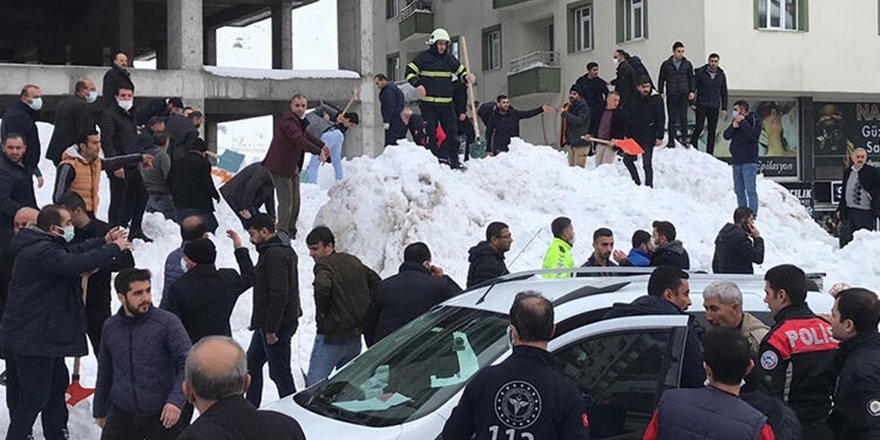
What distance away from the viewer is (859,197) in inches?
645

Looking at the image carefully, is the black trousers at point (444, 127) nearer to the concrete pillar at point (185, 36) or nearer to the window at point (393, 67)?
the concrete pillar at point (185, 36)

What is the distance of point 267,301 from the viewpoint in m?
8.37

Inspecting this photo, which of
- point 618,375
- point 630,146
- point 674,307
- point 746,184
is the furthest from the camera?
point 630,146

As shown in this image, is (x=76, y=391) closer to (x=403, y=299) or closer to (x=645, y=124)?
(x=403, y=299)

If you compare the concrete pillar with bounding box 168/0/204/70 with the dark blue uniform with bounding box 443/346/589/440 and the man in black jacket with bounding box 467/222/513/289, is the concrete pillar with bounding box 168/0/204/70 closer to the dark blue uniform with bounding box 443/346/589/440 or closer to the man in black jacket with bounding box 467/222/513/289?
the man in black jacket with bounding box 467/222/513/289

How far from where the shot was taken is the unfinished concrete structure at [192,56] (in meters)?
24.6

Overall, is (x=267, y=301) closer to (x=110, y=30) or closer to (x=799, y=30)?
(x=799, y=30)

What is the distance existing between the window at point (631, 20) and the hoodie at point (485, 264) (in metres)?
23.5

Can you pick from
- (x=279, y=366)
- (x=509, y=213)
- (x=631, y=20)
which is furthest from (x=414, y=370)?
(x=631, y=20)

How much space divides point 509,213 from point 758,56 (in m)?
17.4

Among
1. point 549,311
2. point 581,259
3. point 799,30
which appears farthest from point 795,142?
point 549,311

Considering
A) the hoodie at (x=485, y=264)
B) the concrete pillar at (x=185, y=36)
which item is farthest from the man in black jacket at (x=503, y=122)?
the hoodie at (x=485, y=264)

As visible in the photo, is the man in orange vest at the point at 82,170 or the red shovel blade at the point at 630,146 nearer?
the man in orange vest at the point at 82,170

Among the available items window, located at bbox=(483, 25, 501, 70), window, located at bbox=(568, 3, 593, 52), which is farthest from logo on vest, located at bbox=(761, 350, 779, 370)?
window, located at bbox=(483, 25, 501, 70)
